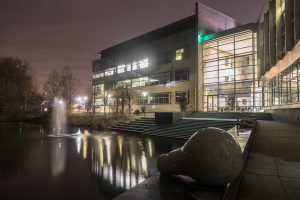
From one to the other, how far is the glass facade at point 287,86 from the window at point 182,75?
47.6ft

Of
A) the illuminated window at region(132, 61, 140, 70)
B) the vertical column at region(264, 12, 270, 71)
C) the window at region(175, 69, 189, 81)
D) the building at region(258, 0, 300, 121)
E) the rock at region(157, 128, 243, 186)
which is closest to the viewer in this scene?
the rock at region(157, 128, 243, 186)

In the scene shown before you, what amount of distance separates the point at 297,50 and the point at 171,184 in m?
16.4

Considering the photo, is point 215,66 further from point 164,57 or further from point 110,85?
point 110,85

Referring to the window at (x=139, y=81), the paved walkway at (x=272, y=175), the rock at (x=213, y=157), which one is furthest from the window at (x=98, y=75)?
the rock at (x=213, y=157)

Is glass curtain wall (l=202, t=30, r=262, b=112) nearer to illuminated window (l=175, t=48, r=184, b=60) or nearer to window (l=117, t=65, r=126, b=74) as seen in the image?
illuminated window (l=175, t=48, r=184, b=60)

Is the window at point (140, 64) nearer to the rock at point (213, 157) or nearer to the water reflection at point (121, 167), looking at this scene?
the water reflection at point (121, 167)

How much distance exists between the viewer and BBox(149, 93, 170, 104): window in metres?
42.0

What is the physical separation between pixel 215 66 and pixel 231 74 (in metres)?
2.78

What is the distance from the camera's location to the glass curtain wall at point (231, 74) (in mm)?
32219

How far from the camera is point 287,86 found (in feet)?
66.3

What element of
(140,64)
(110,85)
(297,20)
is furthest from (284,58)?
(110,85)

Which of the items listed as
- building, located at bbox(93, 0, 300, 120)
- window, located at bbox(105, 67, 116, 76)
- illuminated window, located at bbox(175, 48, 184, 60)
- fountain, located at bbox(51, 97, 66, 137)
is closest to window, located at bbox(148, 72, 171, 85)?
building, located at bbox(93, 0, 300, 120)

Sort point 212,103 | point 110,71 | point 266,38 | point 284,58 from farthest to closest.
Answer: point 110,71
point 212,103
point 266,38
point 284,58

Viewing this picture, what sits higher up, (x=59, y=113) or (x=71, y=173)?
(x=59, y=113)
